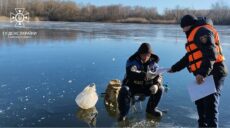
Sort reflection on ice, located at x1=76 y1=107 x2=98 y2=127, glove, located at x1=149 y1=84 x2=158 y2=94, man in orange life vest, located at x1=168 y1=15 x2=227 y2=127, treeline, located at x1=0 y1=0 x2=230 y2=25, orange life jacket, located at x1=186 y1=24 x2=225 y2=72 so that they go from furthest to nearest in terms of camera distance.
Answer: treeline, located at x1=0 y1=0 x2=230 y2=25 → glove, located at x1=149 y1=84 x2=158 y2=94 → reflection on ice, located at x1=76 y1=107 x2=98 y2=127 → orange life jacket, located at x1=186 y1=24 x2=225 y2=72 → man in orange life vest, located at x1=168 y1=15 x2=227 y2=127

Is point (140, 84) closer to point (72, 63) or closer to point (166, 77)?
point (166, 77)

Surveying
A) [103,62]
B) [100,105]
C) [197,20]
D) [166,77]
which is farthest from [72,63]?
[197,20]

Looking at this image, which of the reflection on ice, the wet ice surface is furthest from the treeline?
the reflection on ice

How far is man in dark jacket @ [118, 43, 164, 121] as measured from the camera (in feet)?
16.0

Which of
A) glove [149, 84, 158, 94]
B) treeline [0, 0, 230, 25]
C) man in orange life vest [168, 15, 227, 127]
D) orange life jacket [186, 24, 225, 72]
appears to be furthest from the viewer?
treeline [0, 0, 230, 25]

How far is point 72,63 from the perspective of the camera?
31.2 ft

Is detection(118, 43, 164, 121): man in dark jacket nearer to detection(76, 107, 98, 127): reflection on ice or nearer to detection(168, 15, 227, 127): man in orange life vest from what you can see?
detection(76, 107, 98, 127): reflection on ice

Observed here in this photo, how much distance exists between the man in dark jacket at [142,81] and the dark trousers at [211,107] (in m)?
1.12

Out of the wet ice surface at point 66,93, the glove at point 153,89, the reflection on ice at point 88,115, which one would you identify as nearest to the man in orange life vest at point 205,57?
the wet ice surface at point 66,93

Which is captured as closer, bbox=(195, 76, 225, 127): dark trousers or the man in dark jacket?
bbox=(195, 76, 225, 127): dark trousers

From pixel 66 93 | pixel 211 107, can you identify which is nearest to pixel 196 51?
pixel 211 107

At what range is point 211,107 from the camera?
3846 millimetres

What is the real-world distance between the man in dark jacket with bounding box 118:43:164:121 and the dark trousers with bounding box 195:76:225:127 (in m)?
1.12

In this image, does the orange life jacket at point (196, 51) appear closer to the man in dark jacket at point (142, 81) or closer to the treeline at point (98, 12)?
the man in dark jacket at point (142, 81)
